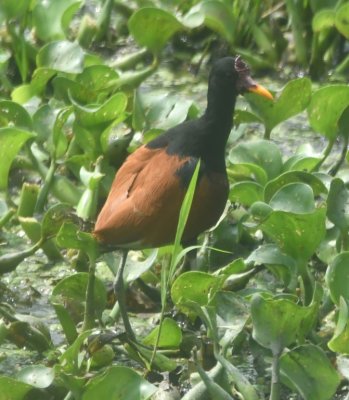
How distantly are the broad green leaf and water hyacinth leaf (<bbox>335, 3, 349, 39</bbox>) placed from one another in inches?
2.4

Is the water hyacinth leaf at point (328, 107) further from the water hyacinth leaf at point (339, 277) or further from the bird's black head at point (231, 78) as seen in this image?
the water hyacinth leaf at point (339, 277)

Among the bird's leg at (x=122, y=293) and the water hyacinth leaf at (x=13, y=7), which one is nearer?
the bird's leg at (x=122, y=293)

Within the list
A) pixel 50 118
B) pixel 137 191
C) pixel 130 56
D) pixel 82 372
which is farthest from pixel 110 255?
pixel 130 56

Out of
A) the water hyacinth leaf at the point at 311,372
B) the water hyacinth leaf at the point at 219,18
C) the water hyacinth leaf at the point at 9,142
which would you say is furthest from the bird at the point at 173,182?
the water hyacinth leaf at the point at 219,18

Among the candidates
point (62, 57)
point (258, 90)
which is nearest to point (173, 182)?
point (258, 90)

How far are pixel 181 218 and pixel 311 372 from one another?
448 millimetres

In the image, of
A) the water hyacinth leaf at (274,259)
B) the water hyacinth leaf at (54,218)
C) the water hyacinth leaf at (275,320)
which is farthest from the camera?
the water hyacinth leaf at (54,218)

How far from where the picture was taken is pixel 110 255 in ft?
11.6

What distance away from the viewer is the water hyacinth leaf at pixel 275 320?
2.80 m

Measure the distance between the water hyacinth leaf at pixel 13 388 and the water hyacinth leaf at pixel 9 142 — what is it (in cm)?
98

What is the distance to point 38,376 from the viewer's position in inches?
117

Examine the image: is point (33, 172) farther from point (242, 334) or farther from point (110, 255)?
point (242, 334)

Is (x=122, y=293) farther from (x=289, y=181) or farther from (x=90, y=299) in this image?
(x=289, y=181)

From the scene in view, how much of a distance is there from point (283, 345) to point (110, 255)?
80cm
